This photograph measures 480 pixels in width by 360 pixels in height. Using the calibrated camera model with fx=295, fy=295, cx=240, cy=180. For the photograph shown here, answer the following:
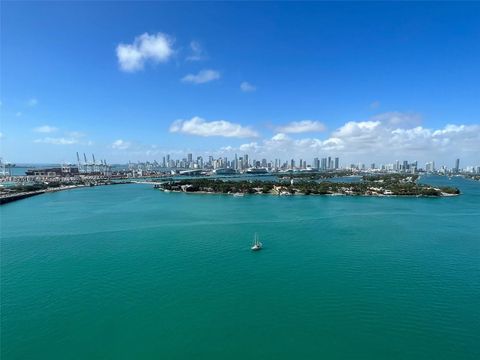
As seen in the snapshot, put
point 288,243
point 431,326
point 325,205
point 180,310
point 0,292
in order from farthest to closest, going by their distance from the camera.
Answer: point 325,205 < point 288,243 < point 0,292 < point 180,310 < point 431,326

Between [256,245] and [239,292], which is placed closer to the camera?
[239,292]

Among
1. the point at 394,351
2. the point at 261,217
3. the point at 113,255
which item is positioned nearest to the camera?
the point at 394,351

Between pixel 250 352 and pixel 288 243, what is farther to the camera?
pixel 288 243

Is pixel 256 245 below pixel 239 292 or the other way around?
the other way around

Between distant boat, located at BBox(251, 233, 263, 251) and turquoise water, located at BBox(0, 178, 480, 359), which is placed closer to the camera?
turquoise water, located at BBox(0, 178, 480, 359)

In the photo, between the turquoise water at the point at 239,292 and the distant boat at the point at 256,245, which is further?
the distant boat at the point at 256,245

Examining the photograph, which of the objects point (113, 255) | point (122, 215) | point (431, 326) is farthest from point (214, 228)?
point (431, 326)

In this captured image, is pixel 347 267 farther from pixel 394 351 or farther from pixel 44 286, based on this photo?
pixel 44 286
